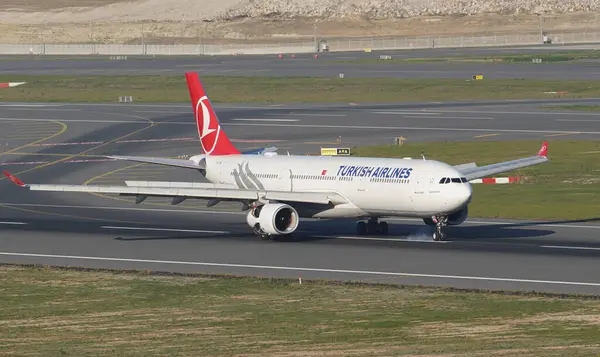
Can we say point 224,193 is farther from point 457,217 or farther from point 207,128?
point 457,217

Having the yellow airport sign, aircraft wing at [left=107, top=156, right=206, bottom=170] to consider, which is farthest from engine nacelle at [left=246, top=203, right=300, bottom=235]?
the yellow airport sign

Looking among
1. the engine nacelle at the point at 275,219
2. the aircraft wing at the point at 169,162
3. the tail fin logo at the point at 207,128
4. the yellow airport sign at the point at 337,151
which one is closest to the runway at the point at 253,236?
the engine nacelle at the point at 275,219

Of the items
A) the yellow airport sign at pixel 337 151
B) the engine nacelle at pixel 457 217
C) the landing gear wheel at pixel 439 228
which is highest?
Answer: the yellow airport sign at pixel 337 151

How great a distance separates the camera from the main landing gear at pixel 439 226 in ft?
216

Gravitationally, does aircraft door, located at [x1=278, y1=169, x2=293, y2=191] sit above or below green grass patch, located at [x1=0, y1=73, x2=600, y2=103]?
below

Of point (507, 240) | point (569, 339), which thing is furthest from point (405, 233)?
point (569, 339)

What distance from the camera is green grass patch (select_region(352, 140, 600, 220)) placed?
79.2 m

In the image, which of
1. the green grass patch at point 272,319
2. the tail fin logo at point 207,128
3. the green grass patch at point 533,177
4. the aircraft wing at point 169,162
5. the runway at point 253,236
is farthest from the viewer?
the green grass patch at point 533,177

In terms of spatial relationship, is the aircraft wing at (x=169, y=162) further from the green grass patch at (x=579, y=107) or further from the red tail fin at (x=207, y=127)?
the green grass patch at (x=579, y=107)

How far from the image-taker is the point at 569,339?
4153 centimetres

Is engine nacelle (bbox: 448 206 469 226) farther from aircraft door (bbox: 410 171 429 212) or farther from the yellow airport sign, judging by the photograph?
the yellow airport sign

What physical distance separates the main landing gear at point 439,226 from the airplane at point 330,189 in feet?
0.17

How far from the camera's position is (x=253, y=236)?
232ft

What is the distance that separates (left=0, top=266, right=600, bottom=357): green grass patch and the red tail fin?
64.3ft
